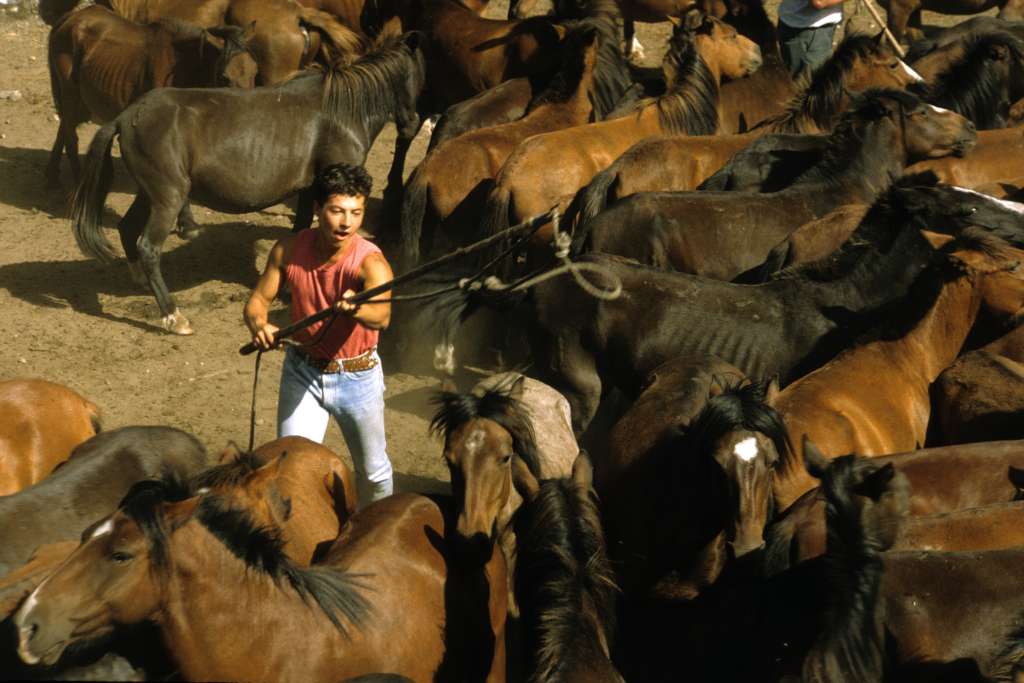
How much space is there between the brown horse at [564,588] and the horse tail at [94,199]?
5.19 metres

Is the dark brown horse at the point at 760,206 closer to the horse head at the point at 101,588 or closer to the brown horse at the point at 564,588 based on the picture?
the brown horse at the point at 564,588

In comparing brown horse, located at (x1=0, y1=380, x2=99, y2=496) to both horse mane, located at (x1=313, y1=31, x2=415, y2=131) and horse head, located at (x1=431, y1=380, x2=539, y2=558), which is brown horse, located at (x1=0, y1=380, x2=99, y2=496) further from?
horse mane, located at (x1=313, y1=31, x2=415, y2=131)

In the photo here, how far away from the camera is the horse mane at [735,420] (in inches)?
183

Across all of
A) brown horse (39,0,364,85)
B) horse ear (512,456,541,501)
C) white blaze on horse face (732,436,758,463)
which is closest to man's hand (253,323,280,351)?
horse ear (512,456,541,501)

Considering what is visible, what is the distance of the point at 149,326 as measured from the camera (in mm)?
8469

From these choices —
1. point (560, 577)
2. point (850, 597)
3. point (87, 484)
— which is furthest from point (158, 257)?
point (850, 597)

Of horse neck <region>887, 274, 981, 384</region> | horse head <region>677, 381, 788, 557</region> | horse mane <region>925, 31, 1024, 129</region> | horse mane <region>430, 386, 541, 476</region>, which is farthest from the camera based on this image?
horse mane <region>925, 31, 1024, 129</region>

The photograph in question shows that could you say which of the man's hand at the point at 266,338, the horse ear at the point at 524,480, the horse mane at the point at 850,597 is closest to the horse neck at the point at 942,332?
the horse mane at the point at 850,597

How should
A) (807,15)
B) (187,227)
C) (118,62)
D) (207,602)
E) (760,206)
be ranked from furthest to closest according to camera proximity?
(118,62)
(807,15)
(187,227)
(760,206)
(207,602)

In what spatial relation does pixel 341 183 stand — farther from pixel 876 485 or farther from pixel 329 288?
pixel 876 485

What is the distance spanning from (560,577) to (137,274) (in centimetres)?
A: 597

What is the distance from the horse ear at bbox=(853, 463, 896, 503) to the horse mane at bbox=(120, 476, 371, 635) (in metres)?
1.65

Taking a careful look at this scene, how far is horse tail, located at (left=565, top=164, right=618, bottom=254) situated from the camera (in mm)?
7680

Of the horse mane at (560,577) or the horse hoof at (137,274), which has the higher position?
the horse mane at (560,577)
